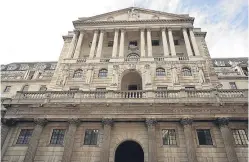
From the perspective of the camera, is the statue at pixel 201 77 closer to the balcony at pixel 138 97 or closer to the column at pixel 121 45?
the balcony at pixel 138 97

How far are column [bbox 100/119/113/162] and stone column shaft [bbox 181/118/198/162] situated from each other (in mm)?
7028

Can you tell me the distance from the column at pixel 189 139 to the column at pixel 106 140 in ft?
22.9

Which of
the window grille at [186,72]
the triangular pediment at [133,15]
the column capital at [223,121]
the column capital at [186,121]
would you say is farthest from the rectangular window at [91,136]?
the triangular pediment at [133,15]

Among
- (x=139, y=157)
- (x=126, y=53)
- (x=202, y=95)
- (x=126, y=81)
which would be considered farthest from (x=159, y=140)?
(x=126, y=53)

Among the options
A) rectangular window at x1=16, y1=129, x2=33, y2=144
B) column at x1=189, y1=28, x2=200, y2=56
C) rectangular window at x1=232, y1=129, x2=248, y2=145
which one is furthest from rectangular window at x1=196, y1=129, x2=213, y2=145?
rectangular window at x1=16, y1=129, x2=33, y2=144

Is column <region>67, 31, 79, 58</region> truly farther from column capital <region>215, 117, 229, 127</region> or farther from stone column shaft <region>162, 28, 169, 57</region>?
column capital <region>215, 117, 229, 127</region>

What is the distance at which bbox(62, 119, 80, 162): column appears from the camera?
1661 centimetres

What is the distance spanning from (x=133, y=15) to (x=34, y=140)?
2515 centimetres

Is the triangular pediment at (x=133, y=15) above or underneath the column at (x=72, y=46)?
above

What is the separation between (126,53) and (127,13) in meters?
8.53

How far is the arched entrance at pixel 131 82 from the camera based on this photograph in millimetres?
25922

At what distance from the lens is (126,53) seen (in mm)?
30016

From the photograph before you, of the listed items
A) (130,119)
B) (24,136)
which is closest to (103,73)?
(130,119)

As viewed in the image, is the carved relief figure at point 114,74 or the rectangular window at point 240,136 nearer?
the rectangular window at point 240,136
